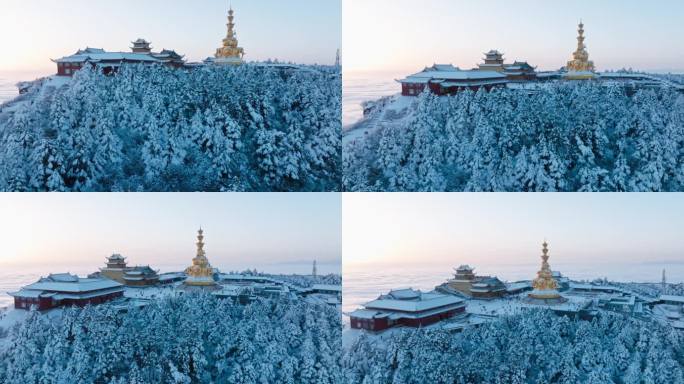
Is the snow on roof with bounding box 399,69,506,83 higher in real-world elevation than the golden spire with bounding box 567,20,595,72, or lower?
lower

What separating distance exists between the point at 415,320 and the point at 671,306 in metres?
1.30

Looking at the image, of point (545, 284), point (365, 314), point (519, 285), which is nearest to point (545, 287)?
point (545, 284)

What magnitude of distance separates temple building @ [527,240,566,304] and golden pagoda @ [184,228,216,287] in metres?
1.63

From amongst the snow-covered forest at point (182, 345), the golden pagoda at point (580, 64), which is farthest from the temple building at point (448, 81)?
the snow-covered forest at point (182, 345)

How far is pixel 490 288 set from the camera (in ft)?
15.4

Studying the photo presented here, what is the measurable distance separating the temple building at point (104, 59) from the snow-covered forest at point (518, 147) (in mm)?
1100

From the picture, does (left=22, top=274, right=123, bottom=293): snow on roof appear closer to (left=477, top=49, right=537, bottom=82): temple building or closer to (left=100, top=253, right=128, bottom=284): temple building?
(left=100, top=253, right=128, bottom=284): temple building

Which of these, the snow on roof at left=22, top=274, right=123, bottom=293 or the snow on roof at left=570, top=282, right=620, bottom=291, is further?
the snow on roof at left=570, top=282, right=620, bottom=291

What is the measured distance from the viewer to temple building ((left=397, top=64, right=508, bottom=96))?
4.64 metres

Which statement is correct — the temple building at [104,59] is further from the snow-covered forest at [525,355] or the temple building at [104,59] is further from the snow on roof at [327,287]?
the snow-covered forest at [525,355]

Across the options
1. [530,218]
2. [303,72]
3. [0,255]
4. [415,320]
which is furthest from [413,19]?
[0,255]

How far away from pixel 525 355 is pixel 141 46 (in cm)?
243

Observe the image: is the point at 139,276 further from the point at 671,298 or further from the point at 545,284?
the point at 671,298

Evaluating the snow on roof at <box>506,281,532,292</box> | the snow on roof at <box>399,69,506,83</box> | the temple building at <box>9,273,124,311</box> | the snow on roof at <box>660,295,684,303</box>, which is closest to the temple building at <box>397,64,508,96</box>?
the snow on roof at <box>399,69,506,83</box>
